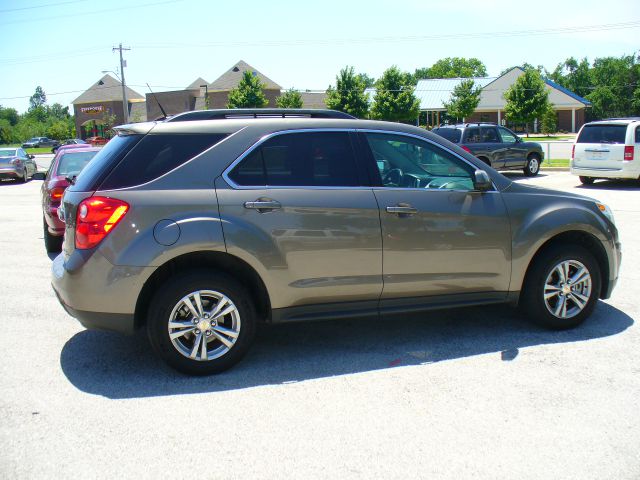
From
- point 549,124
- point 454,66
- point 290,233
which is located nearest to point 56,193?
point 290,233

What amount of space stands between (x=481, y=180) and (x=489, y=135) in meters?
16.4

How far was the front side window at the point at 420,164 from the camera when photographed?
16.7ft

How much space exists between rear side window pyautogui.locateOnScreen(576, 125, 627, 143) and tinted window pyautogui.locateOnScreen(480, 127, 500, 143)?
341 cm

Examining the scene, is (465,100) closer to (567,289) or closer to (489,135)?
(489,135)

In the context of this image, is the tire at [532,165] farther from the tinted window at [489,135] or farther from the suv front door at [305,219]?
the suv front door at [305,219]

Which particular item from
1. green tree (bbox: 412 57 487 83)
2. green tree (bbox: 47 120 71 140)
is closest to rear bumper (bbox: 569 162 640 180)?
green tree (bbox: 47 120 71 140)

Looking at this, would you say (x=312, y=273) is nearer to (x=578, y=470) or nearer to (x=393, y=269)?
(x=393, y=269)

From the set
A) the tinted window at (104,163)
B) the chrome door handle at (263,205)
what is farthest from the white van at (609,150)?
the tinted window at (104,163)

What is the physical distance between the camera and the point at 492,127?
68.0 ft

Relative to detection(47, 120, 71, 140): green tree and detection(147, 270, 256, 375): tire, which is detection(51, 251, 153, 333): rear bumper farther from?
detection(47, 120, 71, 140): green tree

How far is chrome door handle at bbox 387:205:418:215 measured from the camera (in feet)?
15.9

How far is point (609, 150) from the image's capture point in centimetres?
1697

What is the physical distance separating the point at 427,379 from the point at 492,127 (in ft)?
58.0

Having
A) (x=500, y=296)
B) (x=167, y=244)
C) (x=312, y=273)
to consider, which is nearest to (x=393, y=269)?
(x=312, y=273)
